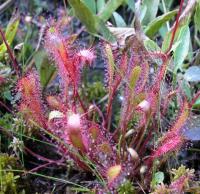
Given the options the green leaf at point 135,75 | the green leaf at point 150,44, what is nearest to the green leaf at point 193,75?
the green leaf at point 150,44

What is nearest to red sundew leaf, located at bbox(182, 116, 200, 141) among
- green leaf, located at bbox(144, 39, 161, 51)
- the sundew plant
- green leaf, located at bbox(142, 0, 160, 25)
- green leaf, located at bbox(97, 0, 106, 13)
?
the sundew plant

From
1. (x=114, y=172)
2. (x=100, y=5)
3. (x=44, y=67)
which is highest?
(x=100, y=5)

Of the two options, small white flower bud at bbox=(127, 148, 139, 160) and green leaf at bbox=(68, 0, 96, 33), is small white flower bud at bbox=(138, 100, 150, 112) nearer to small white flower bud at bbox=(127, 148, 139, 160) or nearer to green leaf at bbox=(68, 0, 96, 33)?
small white flower bud at bbox=(127, 148, 139, 160)

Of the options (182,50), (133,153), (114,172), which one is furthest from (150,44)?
(114,172)

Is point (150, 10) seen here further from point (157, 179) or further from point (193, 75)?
point (157, 179)

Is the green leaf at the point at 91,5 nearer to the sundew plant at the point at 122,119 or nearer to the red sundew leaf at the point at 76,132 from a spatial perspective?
the sundew plant at the point at 122,119

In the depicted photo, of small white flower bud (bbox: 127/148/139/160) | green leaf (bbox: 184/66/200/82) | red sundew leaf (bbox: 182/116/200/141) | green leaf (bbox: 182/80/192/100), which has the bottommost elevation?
red sundew leaf (bbox: 182/116/200/141)
